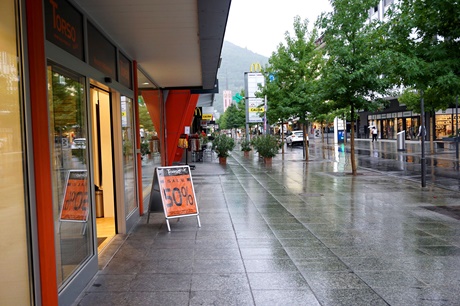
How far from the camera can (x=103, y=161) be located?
9516mm

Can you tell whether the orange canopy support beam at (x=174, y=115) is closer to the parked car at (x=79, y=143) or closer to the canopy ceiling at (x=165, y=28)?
the canopy ceiling at (x=165, y=28)

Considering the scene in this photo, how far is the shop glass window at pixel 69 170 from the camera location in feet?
15.6

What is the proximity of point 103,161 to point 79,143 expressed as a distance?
392cm

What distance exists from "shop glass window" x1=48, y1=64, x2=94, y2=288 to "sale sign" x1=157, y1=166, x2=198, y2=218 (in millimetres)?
2684

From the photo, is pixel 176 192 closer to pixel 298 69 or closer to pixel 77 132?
pixel 77 132

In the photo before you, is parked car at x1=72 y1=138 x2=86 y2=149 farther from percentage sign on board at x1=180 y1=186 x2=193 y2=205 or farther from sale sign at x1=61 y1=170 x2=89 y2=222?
percentage sign on board at x1=180 y1=186 x2=193 y2=205

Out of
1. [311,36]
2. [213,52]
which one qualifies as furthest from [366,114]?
[213,52]

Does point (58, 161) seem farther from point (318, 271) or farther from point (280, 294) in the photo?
point (318, 271)

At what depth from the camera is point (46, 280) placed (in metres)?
4.06

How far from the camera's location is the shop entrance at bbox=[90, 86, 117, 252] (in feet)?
28.7

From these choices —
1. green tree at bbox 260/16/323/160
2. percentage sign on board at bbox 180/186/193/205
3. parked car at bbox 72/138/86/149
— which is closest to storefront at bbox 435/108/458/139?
green tree at bbox 260/16/323/160

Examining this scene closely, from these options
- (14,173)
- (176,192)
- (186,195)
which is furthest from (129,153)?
(14,173)

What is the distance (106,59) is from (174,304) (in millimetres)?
4160

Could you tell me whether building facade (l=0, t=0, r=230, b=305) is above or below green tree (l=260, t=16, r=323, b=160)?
below
